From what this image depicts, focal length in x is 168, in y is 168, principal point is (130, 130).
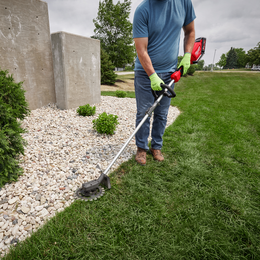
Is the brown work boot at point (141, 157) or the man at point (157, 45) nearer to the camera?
the man at point (157, 45)

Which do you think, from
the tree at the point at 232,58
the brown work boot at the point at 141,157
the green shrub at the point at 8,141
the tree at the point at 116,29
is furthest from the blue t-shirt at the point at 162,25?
the tree at the point at 232,58

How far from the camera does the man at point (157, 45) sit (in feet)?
6.57

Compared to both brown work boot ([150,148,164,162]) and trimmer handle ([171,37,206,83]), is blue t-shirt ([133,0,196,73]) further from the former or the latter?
brown work boot ([150,148,164,162])

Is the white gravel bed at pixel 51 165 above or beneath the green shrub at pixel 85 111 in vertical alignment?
beneath

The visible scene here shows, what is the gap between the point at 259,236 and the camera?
157cm

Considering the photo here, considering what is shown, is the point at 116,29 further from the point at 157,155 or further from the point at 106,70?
the point at 157,155

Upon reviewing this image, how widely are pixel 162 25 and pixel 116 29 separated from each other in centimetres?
1972

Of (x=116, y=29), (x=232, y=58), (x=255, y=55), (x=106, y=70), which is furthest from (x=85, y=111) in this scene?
(x=232, y=58)

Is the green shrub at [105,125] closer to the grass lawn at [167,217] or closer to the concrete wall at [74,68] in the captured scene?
the grass lawn at [167,217]

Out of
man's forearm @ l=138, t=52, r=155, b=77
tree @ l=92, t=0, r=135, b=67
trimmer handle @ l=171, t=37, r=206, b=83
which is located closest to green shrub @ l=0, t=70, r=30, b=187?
man's forearm @ l=138, t=52, r=155, b=77

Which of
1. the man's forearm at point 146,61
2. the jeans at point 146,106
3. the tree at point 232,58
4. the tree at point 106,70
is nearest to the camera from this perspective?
the man's forearm at point 146,61

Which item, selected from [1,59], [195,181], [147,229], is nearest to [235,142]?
[195,181]

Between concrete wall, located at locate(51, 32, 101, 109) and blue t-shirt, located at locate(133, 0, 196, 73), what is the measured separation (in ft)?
9.15

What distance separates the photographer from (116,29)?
62.1 ft
